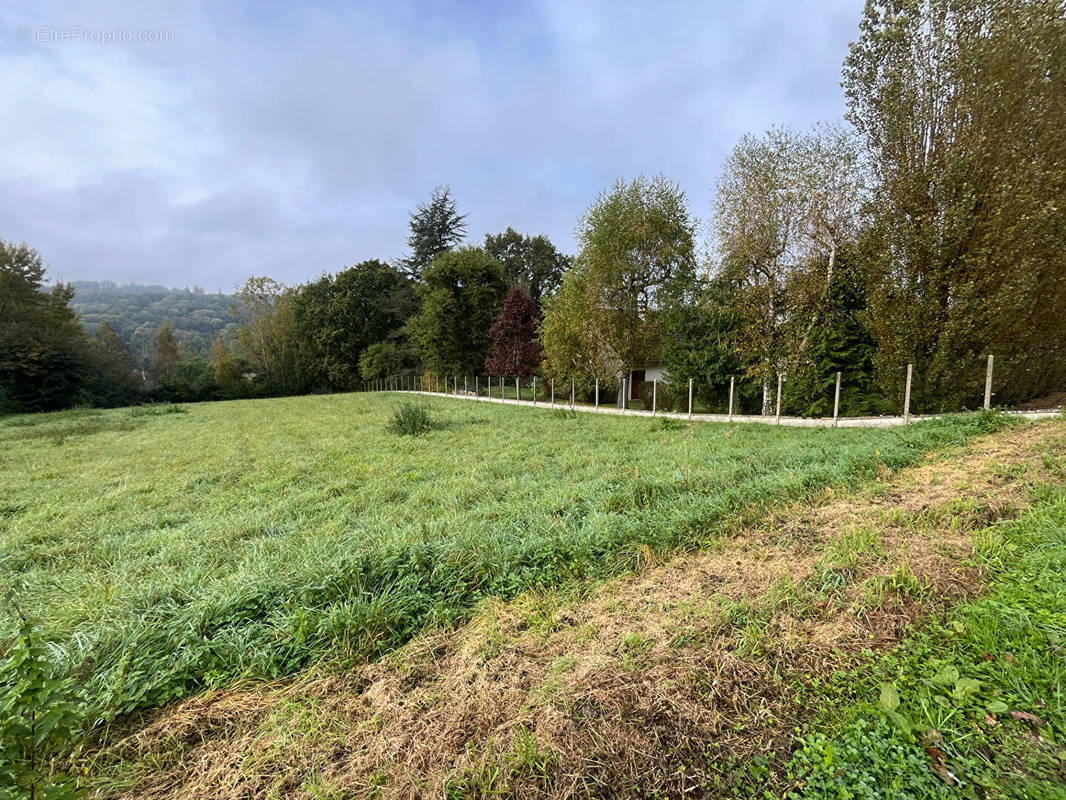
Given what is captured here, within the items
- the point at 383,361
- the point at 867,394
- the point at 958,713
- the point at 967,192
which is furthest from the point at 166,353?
the point at 967,192

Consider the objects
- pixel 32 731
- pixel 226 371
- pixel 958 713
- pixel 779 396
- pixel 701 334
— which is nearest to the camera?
pixel 32 731

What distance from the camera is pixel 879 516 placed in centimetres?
331

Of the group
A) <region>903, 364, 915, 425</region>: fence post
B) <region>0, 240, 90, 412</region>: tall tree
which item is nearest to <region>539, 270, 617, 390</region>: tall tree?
<region>903, 364, 915, 425</region>: fence post

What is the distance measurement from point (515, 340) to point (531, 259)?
17629 mm

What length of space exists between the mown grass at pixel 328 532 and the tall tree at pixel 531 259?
3297cm

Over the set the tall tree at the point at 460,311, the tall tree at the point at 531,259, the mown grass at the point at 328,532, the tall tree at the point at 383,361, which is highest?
the tall tree at the point at 531,259

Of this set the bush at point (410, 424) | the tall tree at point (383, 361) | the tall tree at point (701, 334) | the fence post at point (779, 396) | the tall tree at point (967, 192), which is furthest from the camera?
the tall tree at point (383, 361)

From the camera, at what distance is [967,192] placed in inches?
354

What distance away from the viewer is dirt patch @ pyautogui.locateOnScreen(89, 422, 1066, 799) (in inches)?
58.0

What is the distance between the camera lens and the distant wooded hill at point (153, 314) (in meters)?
56.2

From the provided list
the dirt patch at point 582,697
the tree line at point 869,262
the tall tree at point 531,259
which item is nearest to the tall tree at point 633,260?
the tree line at point 869,262

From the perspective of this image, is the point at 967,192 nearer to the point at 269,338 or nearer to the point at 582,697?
the point at 582,697

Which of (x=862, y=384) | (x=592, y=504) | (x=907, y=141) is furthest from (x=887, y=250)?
(x=592, y=504)

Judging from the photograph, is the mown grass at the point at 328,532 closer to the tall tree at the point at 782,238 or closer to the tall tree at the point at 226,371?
the tall tree at the point at 782,238
